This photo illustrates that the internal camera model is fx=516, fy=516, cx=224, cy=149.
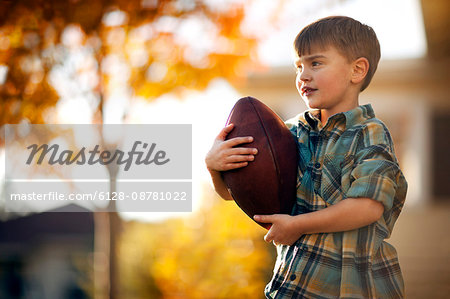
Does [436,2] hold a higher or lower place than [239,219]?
higher

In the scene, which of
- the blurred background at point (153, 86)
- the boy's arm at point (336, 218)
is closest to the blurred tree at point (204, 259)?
the blurred background at point (153, 86)

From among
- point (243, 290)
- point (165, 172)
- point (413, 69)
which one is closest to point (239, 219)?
point (243, 290)

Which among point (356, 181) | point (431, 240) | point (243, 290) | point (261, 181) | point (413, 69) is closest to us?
point (356, 181)

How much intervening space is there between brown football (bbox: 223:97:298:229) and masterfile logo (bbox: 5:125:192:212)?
2.85m

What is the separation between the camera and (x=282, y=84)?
28.6 feet

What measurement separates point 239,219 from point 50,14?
2.63m

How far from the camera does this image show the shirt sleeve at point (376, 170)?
154cm

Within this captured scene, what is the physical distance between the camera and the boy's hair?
169cm

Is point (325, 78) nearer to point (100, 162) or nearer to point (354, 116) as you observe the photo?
point (354, 116)

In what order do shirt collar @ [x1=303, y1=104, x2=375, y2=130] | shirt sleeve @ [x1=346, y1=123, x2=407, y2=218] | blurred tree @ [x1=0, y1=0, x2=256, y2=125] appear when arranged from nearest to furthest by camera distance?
shirt sleeve @ [x1=346, y1=123, x2=407, y2=218]
shirt collar @ [x1=303, y1=104, x2=375, y2=130]
blurred tree @ [x1=0, y1=0, x2=256, y2=125]

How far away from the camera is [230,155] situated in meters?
1.74

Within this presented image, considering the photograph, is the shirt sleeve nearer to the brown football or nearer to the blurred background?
the brown football

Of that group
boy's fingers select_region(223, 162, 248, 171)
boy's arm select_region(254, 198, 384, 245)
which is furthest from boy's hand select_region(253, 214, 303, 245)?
boy's fingers select_region(223, 162, 248, 171)

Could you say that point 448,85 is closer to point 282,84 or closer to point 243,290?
point 282,84
